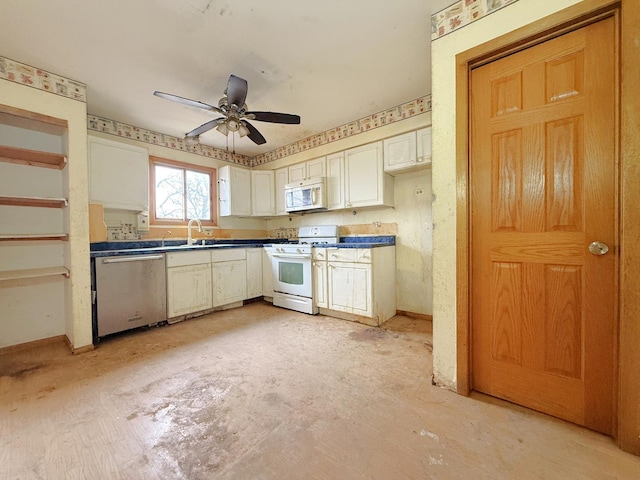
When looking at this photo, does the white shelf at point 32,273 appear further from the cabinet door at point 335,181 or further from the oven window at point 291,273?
the cabinet door at point 335,181

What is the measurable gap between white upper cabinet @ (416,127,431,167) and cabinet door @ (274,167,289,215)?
2083 mm

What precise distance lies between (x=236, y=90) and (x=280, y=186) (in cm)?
225

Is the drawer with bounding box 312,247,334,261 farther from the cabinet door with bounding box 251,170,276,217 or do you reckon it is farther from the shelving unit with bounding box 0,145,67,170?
the shelving unit with bounding box 0,145,67,170

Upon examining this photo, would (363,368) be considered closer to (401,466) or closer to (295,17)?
(401,466)

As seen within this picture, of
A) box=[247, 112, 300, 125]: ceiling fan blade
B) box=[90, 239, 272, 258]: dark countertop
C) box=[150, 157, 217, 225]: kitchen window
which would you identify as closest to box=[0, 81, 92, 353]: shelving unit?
box=[90, 239, 272, 258]: dark countertop

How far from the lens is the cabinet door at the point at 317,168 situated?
3.75m

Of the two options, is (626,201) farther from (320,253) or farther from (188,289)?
(188,289)

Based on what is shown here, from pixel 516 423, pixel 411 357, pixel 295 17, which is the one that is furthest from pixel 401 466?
pixel 295 17

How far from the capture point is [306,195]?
12.3 ft

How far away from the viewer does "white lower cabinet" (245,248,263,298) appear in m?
3.88

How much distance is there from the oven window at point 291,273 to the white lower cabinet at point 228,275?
54 centimetres

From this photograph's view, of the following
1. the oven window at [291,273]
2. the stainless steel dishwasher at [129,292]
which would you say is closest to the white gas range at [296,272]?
the oven window at [291,273]

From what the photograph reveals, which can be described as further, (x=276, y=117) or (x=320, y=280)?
(x=320, y=280)

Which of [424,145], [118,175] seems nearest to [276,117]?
[424,145]
